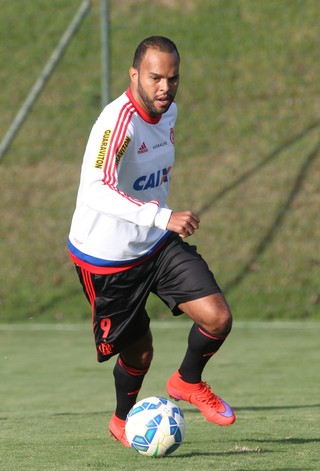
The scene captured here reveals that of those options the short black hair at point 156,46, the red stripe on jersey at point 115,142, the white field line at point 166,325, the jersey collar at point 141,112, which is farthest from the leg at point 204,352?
the white field line at point 166,325

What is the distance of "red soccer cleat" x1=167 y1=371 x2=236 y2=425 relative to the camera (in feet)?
18.2

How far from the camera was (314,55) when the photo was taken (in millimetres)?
16344

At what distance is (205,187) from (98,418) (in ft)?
26.3

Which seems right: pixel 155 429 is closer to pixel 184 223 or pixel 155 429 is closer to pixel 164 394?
pixel 184 223

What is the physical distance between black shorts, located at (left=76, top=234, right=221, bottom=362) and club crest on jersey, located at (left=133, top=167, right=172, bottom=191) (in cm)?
32

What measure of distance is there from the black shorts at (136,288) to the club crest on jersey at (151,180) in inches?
12.5

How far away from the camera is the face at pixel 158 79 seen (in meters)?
5.36

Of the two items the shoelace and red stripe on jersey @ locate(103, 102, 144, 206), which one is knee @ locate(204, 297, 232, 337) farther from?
red stripe on jersey @ locate(103, 102, 144, 206)

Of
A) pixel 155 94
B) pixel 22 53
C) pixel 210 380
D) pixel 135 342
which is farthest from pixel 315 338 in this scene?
pixel 22 53

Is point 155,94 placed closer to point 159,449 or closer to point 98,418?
point 159,449

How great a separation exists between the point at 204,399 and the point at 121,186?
1.23m

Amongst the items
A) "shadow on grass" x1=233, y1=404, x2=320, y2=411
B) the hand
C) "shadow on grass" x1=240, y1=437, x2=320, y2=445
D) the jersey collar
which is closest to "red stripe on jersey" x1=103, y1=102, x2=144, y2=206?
the jersey collar

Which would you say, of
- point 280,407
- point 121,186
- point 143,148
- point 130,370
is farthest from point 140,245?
point 280,407

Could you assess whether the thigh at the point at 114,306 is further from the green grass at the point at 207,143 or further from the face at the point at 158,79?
the green grass at the point at 207,143
